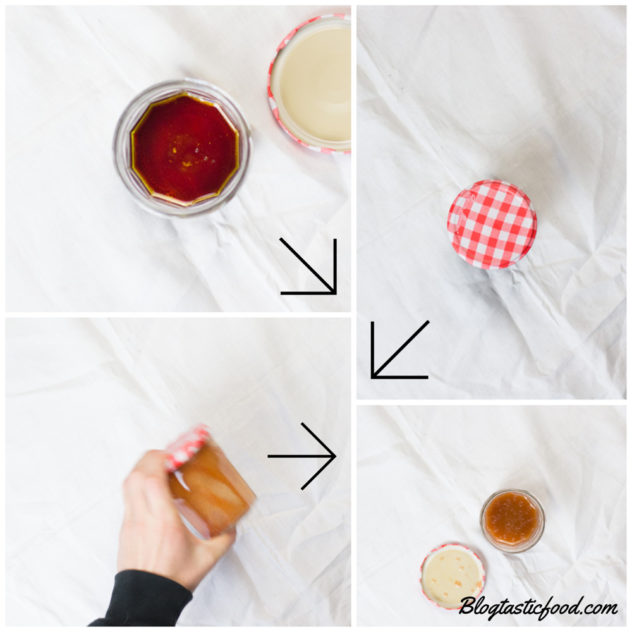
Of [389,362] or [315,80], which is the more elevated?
[315,80]

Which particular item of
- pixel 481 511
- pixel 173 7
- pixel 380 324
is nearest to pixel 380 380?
pixel 380 324

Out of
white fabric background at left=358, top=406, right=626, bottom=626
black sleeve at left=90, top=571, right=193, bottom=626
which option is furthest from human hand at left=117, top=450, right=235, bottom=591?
white fabric background at left=358, top=406, right=626, bottom=626

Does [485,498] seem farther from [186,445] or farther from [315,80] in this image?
[315,80]

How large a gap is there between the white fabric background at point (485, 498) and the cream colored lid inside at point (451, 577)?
0.01 m

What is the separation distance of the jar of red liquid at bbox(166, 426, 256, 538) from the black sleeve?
0.07m

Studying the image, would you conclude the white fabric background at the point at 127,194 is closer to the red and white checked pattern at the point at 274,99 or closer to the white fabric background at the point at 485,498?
the red and white checked pattern at the point at 274,99

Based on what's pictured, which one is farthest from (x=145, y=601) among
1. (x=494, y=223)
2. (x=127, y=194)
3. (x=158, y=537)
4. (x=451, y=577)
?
(x=494, y=223)

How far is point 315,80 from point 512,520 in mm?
572

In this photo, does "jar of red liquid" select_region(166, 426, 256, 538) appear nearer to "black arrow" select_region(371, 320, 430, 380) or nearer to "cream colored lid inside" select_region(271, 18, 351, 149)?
"black arrow" select_region(371, 320, 430, 380)

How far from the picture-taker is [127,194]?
2.27 feet

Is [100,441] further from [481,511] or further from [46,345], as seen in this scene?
[481,511]

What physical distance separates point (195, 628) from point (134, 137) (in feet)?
1.93

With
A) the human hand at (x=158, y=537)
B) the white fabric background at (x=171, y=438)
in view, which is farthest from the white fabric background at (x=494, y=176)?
the human hand at (x=158, y=537)

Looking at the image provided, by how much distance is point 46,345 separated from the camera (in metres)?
0.71
